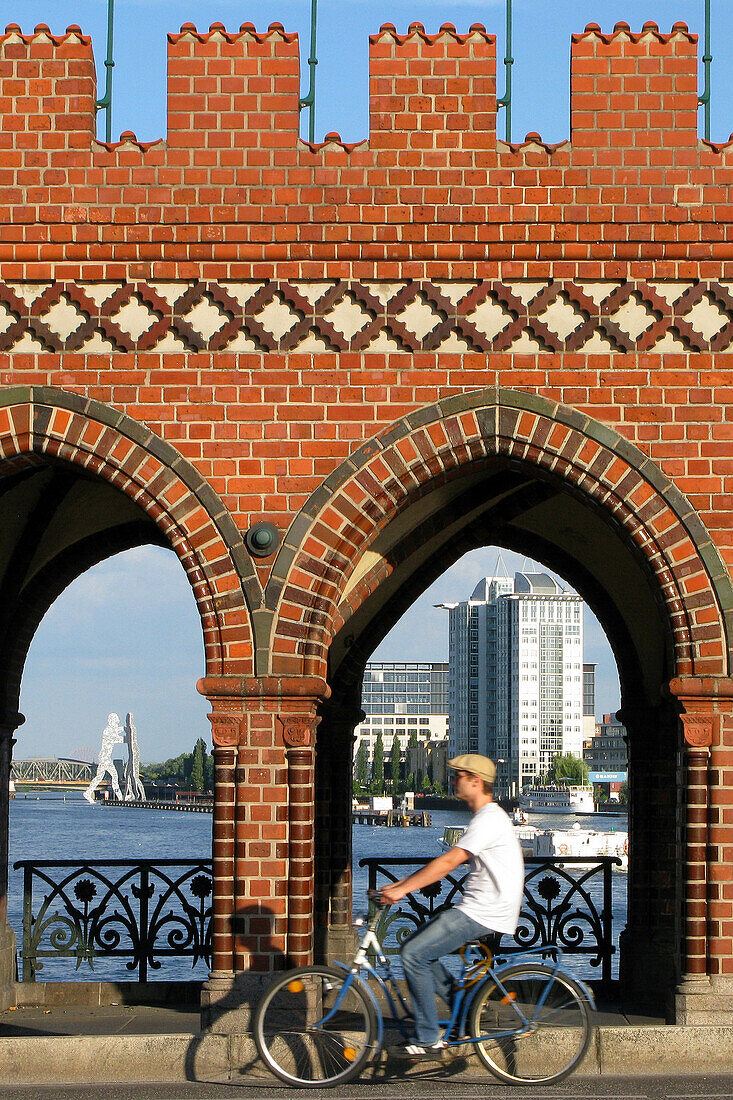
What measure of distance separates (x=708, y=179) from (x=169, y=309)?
3588 millimetres

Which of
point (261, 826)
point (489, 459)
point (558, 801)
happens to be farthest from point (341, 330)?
point (558, 801)

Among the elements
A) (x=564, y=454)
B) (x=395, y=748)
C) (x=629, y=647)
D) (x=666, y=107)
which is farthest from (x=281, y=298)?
(x=395, y=748)

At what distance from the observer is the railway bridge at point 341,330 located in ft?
30.9

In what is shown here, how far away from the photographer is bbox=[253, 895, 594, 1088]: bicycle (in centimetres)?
725

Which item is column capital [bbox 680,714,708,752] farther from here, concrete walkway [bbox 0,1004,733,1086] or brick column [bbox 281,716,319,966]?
brick column [bbox 281,716,319,966]

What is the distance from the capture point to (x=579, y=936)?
11922 millimetres

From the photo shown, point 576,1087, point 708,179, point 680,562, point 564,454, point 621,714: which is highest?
point 708,179

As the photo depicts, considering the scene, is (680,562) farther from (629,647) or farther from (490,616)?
(490,616)

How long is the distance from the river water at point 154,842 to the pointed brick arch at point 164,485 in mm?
8093

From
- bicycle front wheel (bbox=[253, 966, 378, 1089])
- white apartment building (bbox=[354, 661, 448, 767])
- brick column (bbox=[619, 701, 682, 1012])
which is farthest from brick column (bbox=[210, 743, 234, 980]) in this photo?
white apartment building (bbox=[354, 661, 448, 767])

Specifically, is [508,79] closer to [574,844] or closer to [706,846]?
[706,846]

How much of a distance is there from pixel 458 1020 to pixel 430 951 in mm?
464

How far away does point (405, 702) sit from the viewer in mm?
181625

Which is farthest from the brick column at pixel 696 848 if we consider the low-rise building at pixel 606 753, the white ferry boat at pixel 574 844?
the low-rise building at pixel 606 753
